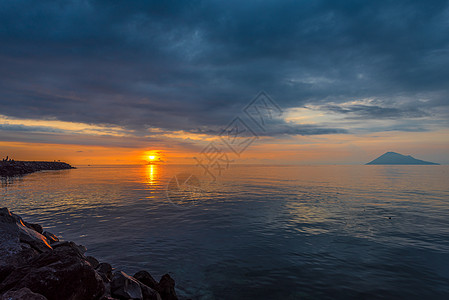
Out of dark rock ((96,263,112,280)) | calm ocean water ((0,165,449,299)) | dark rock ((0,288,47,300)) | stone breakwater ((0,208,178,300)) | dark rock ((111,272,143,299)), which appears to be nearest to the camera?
dark rock ((0,288,47,300))

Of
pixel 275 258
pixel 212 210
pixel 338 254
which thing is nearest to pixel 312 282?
pixel 275 258

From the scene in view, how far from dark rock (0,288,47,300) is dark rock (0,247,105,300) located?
0.59m

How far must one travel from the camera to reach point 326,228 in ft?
61.1

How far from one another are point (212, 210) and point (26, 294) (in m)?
21.2

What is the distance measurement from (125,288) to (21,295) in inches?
113

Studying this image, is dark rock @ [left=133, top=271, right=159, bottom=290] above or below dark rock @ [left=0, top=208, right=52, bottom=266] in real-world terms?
below

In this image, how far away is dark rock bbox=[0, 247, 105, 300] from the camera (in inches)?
261

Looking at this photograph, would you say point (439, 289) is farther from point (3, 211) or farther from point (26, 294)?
point (3, 211)

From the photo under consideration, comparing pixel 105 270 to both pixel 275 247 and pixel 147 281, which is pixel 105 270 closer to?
pixel 147 281

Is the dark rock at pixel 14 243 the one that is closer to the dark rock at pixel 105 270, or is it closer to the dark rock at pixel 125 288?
the dark rock at pixel 105 270

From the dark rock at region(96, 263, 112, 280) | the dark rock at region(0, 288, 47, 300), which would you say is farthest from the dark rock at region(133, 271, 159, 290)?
the dark rock at region(0, 288, 47, 300)

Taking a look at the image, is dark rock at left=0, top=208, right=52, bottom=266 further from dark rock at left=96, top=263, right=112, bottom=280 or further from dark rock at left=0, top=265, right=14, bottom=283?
dark rock at left=96, top=263, right=112, bottom=280

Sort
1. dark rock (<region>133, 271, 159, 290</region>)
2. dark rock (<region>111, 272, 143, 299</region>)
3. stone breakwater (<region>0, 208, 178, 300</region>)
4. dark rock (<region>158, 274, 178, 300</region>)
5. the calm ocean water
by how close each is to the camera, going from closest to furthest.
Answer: stone breakwater (<region>0, 208, 178, 300</region>), dark rock (<region>111, 272, 143, 299</region>), dark rock (<region>158, 274, 178, 300</region>), dark rock (<region>133, 271, 159, 290</region>), the calm ocean water

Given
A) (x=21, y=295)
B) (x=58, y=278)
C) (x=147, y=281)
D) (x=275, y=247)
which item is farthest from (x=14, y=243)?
(x=275, y=247)
